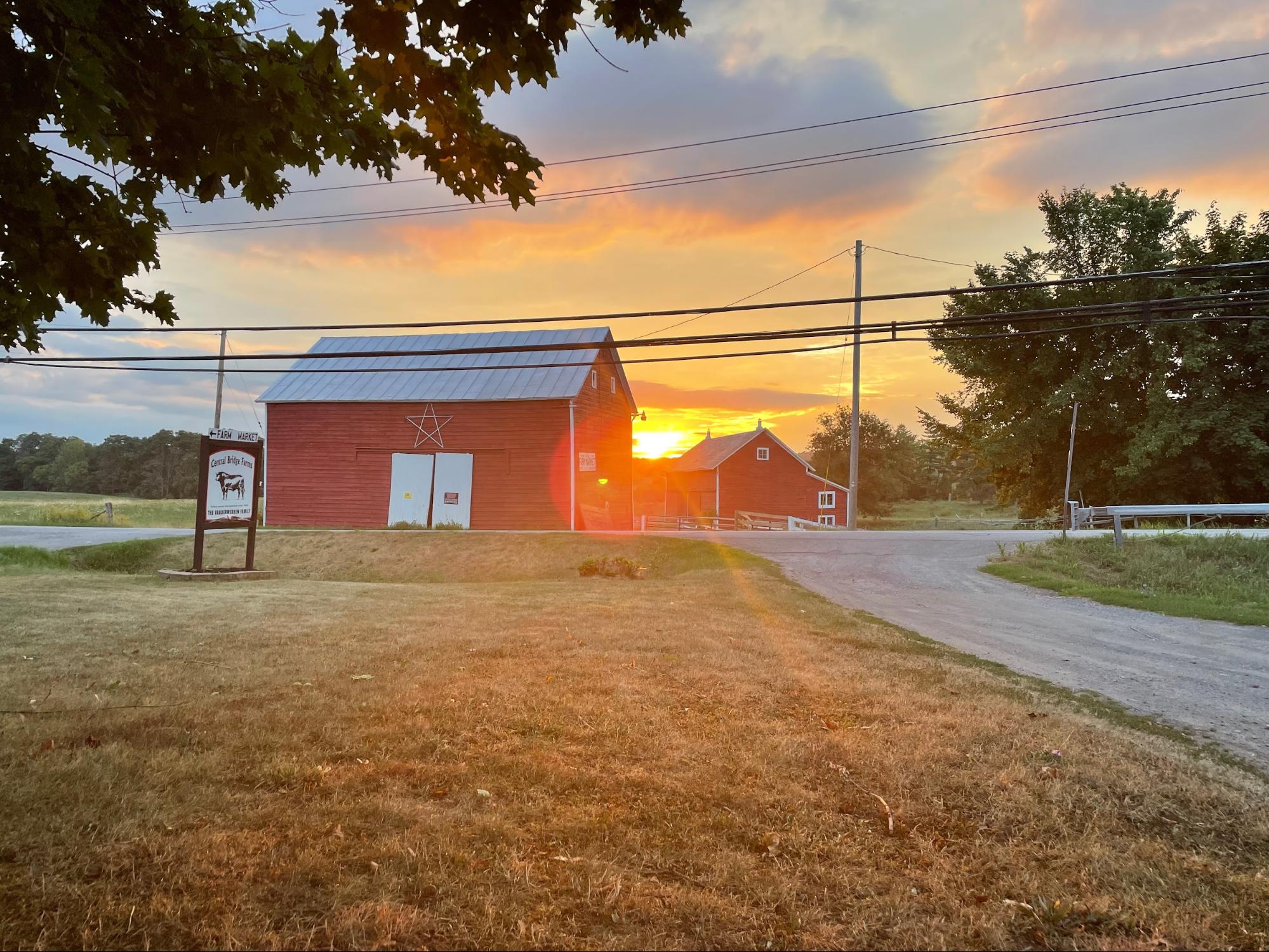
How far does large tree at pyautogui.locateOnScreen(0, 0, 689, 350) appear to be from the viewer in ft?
12.8

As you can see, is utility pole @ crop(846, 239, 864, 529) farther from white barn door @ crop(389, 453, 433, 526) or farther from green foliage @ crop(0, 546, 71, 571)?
green foliage @ crop(0, 546, 71, 571)

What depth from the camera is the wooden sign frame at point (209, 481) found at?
16.3m

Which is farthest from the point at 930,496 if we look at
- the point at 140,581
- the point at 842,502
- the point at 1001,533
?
the point at 140,581

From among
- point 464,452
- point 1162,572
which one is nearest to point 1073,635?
point 1162,572

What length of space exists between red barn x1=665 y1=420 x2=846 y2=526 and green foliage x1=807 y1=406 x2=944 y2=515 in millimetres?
12460

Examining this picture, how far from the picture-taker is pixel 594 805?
13.1 feet

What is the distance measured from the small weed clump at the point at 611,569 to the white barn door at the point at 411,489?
15.9 meters

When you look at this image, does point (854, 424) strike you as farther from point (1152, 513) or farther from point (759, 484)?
point (759, 484)

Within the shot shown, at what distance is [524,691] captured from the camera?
6113 mm

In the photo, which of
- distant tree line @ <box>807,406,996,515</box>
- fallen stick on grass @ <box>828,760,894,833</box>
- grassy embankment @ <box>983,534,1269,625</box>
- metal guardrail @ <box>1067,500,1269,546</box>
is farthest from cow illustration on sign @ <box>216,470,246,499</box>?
distant tree line @ <box>807,406,996,515</box>

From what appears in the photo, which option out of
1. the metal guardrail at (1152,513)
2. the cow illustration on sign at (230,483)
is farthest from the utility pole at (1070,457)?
the cow illustration on sign at (230,483)

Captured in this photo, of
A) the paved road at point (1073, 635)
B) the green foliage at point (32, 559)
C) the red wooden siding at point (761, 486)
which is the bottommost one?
the green foliage at point (32, 559)

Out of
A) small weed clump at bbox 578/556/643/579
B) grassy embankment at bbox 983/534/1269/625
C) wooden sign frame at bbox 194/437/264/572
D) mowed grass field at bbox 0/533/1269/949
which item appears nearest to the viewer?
mowed grass field at bbox 0/533/1269/949

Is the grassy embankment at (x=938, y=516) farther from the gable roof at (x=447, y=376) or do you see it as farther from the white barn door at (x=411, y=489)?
the white barn door at (x=411, y=489)
